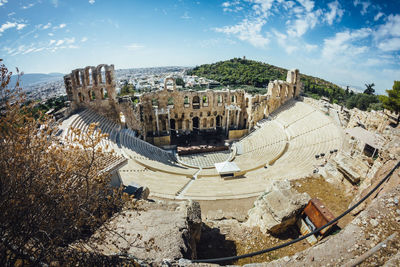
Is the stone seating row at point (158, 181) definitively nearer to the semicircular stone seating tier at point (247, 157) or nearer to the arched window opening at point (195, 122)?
the semicircular stone seating tier at point (247, 157)

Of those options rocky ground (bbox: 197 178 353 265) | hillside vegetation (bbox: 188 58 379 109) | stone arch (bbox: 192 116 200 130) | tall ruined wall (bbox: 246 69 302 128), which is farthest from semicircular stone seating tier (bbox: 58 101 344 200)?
hillside vegetation (bbox: 188 58 379 109)

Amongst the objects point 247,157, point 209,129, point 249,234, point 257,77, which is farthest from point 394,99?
point 257,77

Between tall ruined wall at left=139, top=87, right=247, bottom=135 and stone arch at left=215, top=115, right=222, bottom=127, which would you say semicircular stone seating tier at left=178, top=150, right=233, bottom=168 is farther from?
stone arch at left=215, top=115, right=222, bottom=127

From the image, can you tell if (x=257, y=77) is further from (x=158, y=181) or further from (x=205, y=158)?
(x=158, y=181)

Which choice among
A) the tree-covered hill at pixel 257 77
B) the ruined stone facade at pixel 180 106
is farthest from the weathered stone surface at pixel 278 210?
the tree-covered hill at pixel 257 77

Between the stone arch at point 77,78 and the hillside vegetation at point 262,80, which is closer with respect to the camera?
the stone arch at point 77,78

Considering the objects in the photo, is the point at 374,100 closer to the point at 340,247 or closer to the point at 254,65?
the point at 254,65

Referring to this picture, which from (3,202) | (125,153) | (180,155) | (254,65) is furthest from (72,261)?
(254,65)
